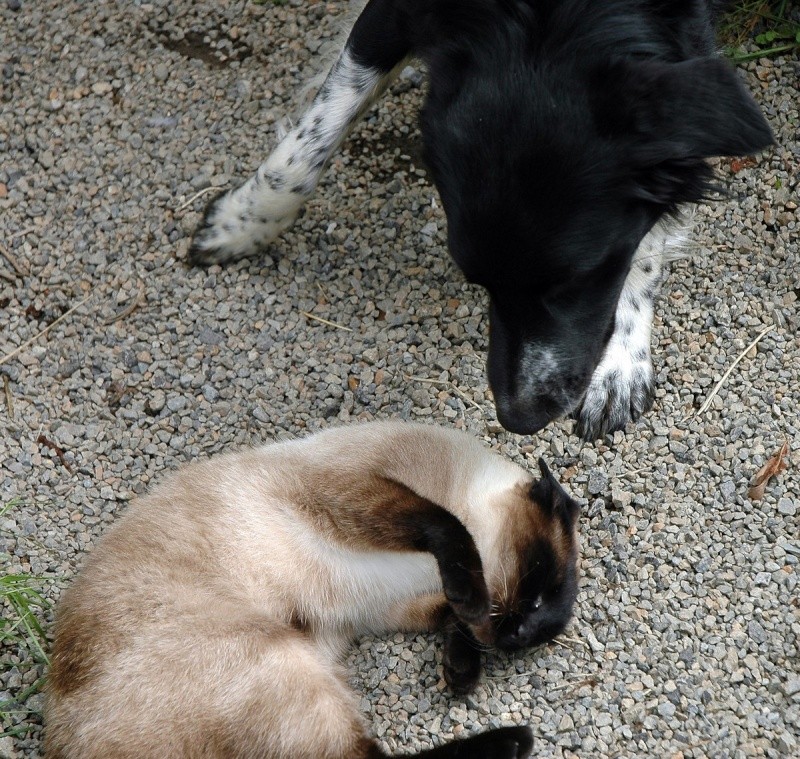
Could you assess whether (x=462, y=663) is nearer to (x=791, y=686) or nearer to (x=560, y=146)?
(x=791, y=686)

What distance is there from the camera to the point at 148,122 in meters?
4.34

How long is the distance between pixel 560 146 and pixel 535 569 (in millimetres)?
1224

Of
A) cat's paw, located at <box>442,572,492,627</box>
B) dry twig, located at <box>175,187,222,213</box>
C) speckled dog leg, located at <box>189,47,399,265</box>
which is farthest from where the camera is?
dry twig, located at <box>175,187,222,213</box>

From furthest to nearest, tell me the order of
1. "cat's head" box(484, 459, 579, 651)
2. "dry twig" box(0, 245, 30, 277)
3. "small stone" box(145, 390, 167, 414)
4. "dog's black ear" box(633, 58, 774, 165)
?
"dry twig" box(0, 245, 30, 277), "small stone" box(145, 390, 167, 414), "cat's head" box(484, 459, 579, 651), "dog's black ear" box(633, 58, 774, 165)

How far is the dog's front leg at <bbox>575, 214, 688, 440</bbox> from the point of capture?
3553 mm

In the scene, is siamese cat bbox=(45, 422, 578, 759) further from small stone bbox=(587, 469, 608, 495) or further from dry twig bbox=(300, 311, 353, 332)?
dry twig bbox=(300, 311, 353, 332)

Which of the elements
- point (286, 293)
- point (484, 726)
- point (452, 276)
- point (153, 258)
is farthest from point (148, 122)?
point (484, 726)

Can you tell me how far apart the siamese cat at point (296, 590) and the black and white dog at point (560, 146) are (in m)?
0.36

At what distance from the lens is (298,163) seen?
385 centimetres

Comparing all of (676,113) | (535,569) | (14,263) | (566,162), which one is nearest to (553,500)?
(535,569)

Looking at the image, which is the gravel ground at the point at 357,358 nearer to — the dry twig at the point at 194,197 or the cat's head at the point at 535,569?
the dry twig at the point at 194,197

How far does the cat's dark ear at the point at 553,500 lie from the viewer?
304cm

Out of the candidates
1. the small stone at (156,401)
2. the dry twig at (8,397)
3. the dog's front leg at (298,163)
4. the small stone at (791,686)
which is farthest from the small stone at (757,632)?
the dry twig at (8,397)

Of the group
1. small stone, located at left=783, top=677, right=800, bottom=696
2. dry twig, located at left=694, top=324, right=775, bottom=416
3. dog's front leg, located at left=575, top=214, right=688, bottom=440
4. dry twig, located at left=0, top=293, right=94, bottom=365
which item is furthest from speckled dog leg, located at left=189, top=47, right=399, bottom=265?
small stone, located at left=783, top=677, right=800, bottom=696
